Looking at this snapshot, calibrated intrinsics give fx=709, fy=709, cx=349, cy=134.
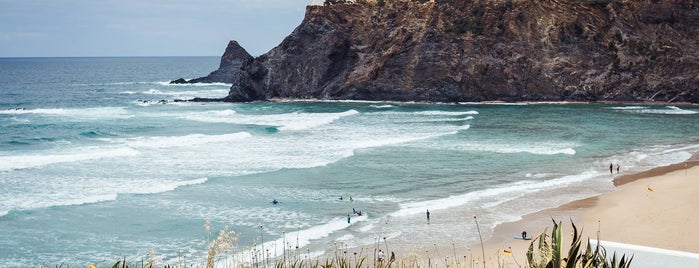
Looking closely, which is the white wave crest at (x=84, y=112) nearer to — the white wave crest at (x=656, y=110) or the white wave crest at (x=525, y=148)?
the white wave crest at (x=525, y=148)

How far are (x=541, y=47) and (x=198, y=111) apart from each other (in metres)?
31.3

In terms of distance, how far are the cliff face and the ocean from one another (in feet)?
16.8

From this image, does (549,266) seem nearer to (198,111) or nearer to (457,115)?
(457,115)

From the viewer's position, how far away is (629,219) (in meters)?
22.6

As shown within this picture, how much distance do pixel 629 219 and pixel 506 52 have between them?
43749 millimetres

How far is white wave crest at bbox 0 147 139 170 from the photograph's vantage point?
32781mm

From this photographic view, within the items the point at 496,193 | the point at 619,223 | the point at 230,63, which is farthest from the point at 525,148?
the point at 230,63

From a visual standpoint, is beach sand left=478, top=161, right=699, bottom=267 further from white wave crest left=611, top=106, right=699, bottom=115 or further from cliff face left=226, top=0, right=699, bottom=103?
cliff face left=226, top=0, right=699, bottom=103

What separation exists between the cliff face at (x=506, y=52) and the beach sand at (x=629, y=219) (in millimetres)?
36206

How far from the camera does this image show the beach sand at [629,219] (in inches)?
774

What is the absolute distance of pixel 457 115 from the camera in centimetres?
5575

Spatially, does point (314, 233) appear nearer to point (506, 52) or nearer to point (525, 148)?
point (525, 148)

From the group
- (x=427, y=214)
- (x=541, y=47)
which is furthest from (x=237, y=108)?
(x=427, y=214)

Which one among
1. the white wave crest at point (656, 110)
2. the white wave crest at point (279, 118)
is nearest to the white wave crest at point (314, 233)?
the white wave crest at point (279, 118)
